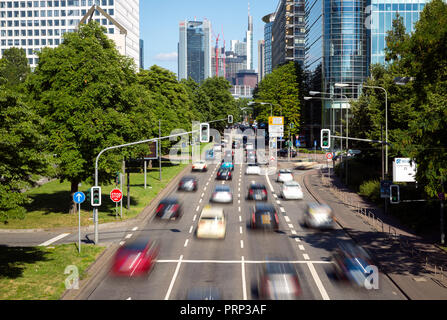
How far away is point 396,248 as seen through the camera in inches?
995

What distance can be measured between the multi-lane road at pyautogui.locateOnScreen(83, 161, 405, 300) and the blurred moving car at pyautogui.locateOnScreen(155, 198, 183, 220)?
0.78 meters

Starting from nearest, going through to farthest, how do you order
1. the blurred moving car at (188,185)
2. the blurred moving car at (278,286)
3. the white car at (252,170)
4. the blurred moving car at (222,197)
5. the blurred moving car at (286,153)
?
the blurred moving car at (278,286), the blurred moving car at (222,197), the blurred moving car at (188,185), the white car at (252,170), the blurred moving car at (286,153)

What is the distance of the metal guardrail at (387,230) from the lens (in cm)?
2078

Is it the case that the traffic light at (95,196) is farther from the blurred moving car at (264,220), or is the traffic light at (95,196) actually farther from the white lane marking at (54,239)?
the blurred moving car at (264,220)

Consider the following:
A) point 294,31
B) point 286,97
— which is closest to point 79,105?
point 286,97

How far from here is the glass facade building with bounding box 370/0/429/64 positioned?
73.8 metres

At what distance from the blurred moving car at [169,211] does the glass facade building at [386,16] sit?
177ft

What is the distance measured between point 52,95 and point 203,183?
22.8m

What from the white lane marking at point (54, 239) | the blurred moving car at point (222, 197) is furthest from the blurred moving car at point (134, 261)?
the blurred moving car at point (222, 197)

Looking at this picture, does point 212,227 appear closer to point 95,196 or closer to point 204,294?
point 95,196

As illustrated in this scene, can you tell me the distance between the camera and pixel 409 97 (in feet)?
126

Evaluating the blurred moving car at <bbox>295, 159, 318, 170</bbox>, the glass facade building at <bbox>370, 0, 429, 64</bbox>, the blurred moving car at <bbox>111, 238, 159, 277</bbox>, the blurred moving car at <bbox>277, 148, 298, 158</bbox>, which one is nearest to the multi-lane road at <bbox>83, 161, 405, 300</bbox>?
the blurred moving car at <bbox>111, 238, 159, 277</bbox>

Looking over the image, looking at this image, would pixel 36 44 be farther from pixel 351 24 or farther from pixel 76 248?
pixel 76 248

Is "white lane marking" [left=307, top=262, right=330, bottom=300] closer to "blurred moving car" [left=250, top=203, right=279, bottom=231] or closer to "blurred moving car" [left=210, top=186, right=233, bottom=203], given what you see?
"blurred moving car" [left=250, top=203, right=279, bottom=231]
